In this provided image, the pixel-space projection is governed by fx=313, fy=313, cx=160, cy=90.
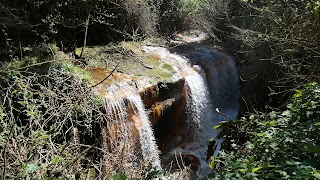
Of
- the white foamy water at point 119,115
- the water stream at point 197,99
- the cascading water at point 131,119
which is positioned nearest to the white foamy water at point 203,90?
the water stream at point 197,99

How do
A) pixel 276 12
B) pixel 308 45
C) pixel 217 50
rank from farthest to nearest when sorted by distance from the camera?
pixel 217 50, pixel 276 12, pixel 308 45

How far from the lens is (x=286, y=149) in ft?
9.63

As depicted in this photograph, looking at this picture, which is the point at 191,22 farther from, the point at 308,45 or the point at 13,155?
the point at 13,155

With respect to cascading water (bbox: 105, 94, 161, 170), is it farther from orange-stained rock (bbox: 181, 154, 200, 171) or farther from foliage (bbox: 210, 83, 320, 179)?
foliage (bbox: 210, 83, 320, 179)

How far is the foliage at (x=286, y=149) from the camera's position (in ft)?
8.45

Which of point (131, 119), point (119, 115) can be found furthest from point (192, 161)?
point (119, 115)

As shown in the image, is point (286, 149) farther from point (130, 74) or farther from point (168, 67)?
point (168, 67)

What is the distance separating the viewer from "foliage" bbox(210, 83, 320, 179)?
258 centimetres

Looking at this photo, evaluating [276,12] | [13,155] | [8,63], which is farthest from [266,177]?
[8,63]

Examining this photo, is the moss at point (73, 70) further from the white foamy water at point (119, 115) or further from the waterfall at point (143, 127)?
the waterfall at point (143, 127)

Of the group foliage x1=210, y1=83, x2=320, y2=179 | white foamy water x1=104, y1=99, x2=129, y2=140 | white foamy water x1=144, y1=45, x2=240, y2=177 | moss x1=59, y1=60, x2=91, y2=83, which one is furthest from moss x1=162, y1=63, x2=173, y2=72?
foliage x1=210, y1=83, x2=320, y2=179

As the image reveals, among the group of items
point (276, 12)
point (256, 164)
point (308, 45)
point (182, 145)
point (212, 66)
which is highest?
point (276, 12)

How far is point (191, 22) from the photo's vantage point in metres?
12.6

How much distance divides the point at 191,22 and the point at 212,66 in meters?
3.36
